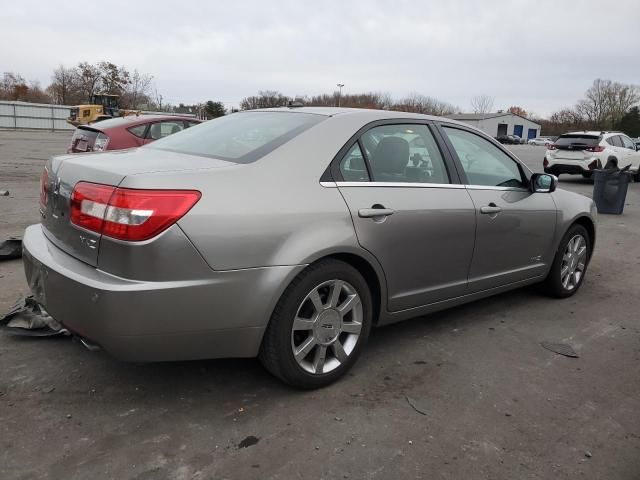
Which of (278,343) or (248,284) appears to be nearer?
(248,284)

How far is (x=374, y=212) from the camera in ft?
10.3

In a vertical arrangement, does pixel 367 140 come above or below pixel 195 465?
above

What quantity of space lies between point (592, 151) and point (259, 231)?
1564 centimetres

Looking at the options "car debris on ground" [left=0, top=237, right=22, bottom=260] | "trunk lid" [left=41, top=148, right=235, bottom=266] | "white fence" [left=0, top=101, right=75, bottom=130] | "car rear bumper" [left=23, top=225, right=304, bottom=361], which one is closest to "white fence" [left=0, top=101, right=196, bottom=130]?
"white fence" [left=0, top=101, right=75, bottom=130]

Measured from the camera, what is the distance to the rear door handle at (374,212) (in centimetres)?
307

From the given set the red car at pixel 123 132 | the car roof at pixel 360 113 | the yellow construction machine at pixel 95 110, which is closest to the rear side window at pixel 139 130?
the red car at pixel 123 132

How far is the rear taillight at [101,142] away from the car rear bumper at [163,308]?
6162mm

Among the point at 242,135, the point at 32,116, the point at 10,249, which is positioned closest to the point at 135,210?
the point at 242,135

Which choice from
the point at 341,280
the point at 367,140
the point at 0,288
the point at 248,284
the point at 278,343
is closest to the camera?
the point at 248,284

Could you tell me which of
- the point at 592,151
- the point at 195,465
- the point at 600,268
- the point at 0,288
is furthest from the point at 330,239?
the point at 592,151

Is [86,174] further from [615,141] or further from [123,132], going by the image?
[615,141]

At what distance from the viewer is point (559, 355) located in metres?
3.71

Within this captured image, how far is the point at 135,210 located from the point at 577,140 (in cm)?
1636

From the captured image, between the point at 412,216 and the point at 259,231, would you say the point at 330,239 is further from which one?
the point at 412,216
